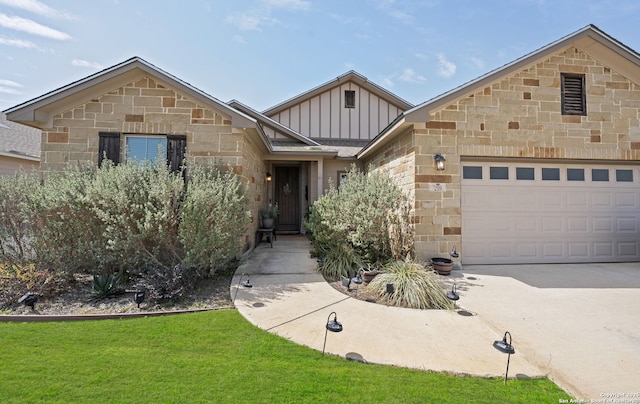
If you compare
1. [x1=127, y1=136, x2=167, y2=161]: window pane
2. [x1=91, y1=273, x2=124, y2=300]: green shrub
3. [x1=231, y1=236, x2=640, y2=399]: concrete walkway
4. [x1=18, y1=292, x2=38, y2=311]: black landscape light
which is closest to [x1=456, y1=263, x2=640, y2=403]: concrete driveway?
[x1=231, y1=236, x2=640, y2=399]: concrete walkway

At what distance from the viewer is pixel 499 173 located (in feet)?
23.6

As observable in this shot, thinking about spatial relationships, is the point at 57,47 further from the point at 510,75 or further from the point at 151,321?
the point at 510,75

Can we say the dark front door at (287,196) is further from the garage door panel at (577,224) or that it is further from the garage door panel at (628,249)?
the garage door panel at (628,249)

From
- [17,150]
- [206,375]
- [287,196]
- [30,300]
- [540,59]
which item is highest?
[540,59]

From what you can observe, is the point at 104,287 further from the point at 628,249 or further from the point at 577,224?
the point at 628,249

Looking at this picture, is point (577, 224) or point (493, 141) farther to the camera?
point (577, 224)

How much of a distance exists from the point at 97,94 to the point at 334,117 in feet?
30.4

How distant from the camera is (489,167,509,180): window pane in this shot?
283 inches

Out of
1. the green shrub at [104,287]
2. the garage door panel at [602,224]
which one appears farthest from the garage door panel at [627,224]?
the green shrub at [104,287]

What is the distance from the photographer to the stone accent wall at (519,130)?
682 centimetres

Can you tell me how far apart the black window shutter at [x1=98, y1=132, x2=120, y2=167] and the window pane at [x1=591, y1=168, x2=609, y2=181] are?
11.5 meters

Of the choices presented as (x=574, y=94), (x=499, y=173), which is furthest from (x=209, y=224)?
(x=574, y=94)

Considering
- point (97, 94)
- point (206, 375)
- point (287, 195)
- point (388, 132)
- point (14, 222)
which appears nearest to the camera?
point (206, 375)

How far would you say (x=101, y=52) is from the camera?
26.6 ft
